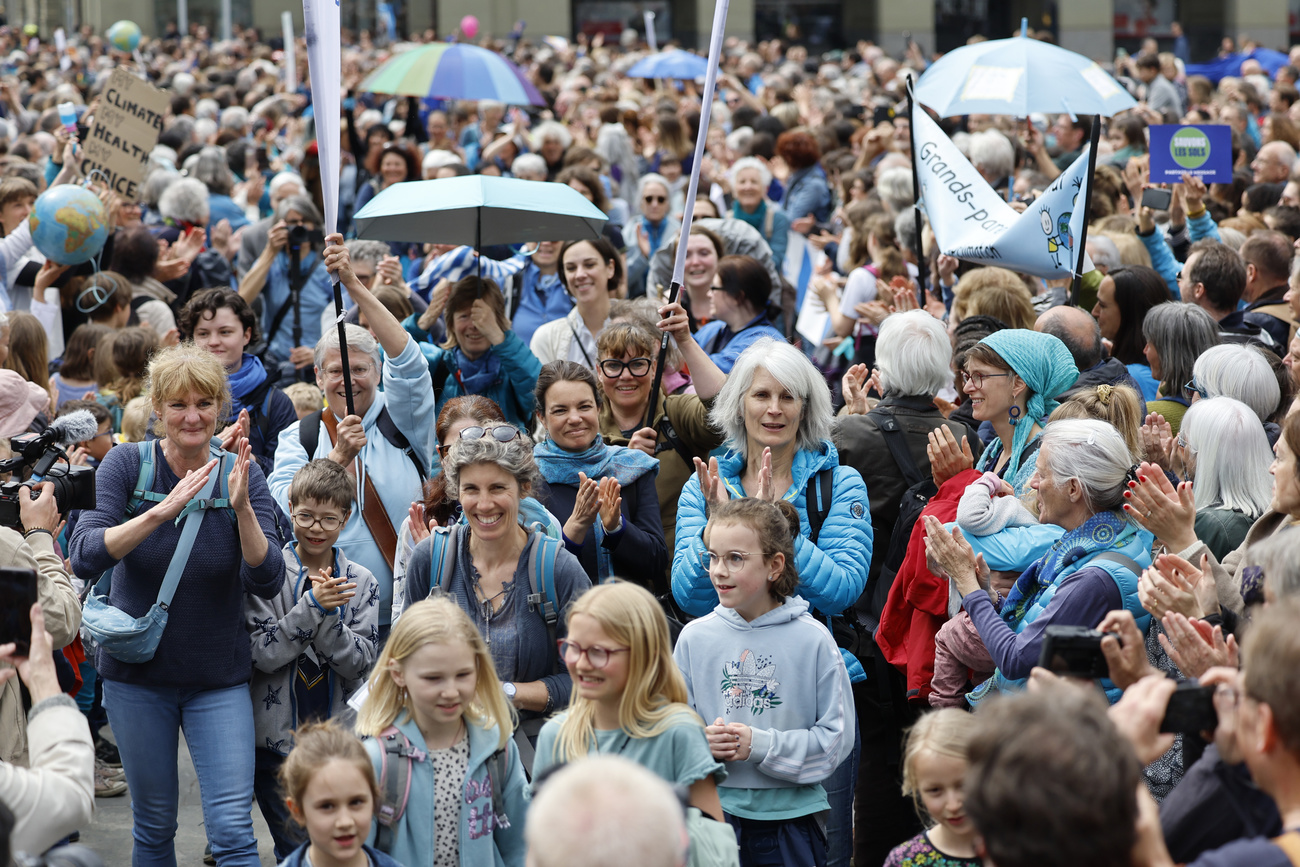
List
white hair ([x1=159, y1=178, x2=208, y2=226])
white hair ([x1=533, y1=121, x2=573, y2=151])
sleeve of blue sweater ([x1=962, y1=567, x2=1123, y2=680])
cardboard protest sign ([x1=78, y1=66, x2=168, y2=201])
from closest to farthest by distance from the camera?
sleeve of blue sweater ([x1=962, y1=567, x2=1123, y2=680]), cardboard protest sign ([x1=78, y1=66, x2=168, y2=201]), white hair ([x1=159, y1=178, x2=208, y2=226]), white hair ([x1=533, y1=121, x2=573, y2=151])

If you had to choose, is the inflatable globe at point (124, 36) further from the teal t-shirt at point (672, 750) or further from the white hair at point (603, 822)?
the white hair at point (603, 822)

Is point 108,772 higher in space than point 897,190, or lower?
lower

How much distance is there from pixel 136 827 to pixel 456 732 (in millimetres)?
1426

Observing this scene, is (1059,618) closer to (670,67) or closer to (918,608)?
(918,608)

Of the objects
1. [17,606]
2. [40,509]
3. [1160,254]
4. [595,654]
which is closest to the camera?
[17,606]

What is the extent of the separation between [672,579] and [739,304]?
8.09ft

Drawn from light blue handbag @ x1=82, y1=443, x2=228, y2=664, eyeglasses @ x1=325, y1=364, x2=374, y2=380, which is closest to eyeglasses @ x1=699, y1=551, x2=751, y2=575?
light blue handbag @ x1=82, y1=443, x2=228, y2=664

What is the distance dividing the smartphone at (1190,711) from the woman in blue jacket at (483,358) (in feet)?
12.4

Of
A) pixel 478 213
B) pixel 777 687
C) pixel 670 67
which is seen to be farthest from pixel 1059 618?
pixel 670 67

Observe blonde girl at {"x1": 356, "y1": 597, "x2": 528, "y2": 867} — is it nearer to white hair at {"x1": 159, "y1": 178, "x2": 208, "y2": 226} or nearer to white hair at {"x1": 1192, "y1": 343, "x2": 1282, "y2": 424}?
white hair at {"x1": 1192, "y1": 343, "x2": 1282, "y2": 424}

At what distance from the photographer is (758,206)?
9898mm

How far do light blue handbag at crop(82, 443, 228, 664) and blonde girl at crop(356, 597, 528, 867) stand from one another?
0.98 m

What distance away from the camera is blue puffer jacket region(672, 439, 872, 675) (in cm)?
412

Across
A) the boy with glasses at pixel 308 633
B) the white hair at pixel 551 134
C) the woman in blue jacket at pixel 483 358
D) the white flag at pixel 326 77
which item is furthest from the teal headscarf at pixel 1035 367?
the white hair at pixel 551 134
